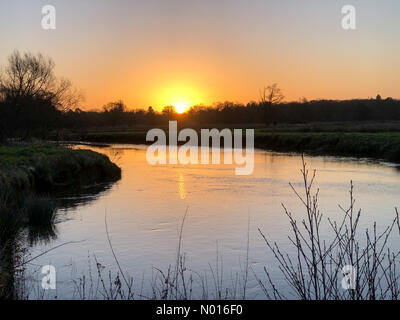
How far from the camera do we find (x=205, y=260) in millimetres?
8297

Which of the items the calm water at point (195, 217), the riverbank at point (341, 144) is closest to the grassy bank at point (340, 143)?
the riverbank at point (341, 144)

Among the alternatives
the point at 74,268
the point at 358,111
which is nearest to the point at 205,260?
the point at 74,268

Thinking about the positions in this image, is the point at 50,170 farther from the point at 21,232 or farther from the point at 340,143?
the point at 340,143

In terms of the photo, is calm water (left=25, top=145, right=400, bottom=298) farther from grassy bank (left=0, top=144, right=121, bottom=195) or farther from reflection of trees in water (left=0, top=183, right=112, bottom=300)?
grassy bank (left=0, top=144, right=121, bottom=195)

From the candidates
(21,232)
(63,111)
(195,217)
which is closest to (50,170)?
(195,217)

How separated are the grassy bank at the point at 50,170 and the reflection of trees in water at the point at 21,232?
4.12 ft

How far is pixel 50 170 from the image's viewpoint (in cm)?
1645

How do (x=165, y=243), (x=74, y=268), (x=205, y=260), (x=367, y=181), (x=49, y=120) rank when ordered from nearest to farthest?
1. (x=74, y=268)
2. (x=205, y=260)
3. (x=165, y=243)
4. (x=367, y=181)
5. (x=49, y=120)

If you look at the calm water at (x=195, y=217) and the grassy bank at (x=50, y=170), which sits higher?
the grassy bank at (x=50, y=170)

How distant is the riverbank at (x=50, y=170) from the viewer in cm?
1377

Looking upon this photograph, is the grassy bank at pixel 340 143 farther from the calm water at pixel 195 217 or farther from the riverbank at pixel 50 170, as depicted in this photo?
the riverbank at pixel 50 170

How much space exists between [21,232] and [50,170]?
23.0 ft
